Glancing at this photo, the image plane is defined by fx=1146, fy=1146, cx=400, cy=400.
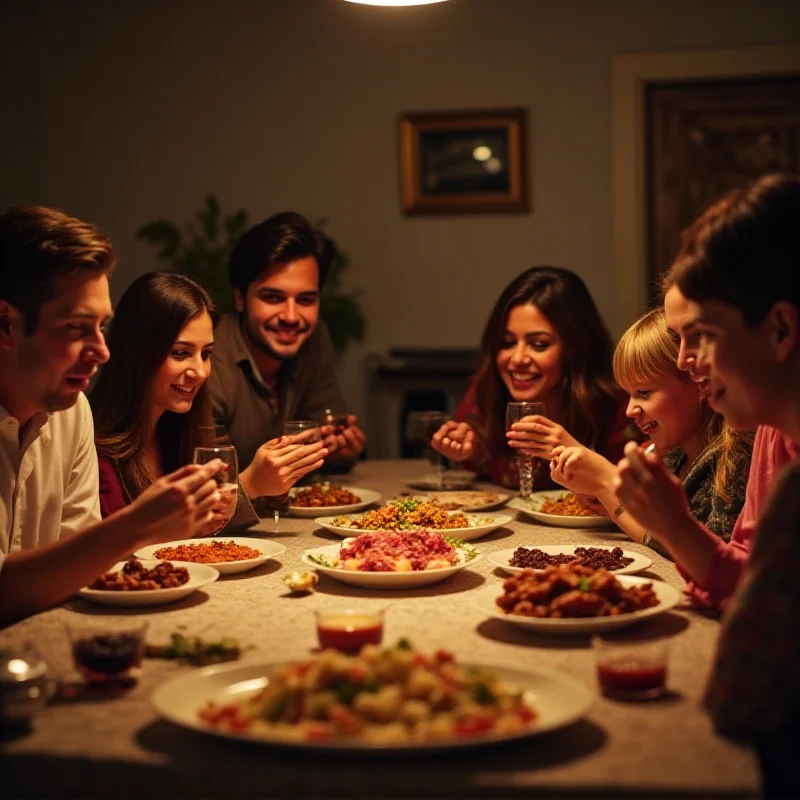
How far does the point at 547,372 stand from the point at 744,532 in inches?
70.1

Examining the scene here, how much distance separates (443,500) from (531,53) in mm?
3683

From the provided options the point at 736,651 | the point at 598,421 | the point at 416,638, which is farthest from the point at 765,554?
the point at 598,421

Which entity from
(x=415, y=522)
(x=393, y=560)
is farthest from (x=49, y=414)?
(x=415, y=522)

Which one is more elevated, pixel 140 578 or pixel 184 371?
pixel 184 371

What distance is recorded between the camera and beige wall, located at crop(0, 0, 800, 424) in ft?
20.4

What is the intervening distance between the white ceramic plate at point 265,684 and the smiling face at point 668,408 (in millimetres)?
1390

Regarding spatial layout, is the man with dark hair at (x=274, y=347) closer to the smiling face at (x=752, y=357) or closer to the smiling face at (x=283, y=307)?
the smiling face at (x=283, y=307)

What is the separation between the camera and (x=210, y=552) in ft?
8.29

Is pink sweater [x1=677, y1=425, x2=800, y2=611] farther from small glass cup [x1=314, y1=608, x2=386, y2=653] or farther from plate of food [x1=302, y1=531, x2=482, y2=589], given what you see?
small glass cup [x1=314, y1=608, x2=386, y2=653]

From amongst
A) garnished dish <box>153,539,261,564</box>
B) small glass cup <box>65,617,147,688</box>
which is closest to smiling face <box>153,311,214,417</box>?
garnished dish <box>153,539,261,564</box>

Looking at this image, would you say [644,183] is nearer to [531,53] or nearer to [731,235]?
[531,53]

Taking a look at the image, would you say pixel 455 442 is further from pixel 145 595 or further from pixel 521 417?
pixel 145 595

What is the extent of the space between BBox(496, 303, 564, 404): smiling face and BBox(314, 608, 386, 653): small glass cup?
2.14m

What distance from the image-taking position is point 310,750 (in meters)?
1.42
